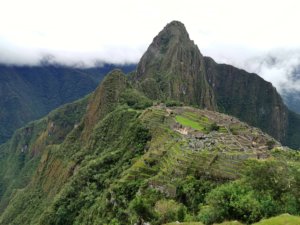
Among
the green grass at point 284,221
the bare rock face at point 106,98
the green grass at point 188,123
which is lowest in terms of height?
the bare rock face at point 106,98

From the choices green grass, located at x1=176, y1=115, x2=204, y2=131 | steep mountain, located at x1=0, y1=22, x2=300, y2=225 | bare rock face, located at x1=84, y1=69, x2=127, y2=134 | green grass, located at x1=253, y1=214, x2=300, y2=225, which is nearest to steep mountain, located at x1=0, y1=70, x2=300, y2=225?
steep mountain, located at x1=0, y1=22, x2=300, y2=225

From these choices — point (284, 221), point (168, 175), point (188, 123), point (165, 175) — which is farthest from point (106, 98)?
point (284, 221)

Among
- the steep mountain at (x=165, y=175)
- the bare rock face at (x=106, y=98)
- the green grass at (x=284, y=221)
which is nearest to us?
the green grass at (x=284, y=221)

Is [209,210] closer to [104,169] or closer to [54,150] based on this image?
[104,169]

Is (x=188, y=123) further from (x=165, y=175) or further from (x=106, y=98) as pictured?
(x=106, y=98)

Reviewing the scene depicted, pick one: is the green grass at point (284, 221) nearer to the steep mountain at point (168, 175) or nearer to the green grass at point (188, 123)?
the steep mountain at point (168, 175)

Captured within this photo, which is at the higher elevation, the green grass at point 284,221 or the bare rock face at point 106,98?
the green grass at point 284,221

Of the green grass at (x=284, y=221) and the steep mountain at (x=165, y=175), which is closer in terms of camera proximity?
the green grass at (x=284, y=221)

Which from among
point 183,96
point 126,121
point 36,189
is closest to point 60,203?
point 126,121

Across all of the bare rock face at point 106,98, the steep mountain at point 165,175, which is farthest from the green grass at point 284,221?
the bare rock face at point 106,98

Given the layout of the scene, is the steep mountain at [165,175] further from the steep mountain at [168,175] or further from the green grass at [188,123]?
the green grass at [188,123]

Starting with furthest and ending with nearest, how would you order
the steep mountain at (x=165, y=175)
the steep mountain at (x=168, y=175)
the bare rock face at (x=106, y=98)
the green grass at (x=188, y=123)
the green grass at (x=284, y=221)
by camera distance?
the bare rock face at (x=106, y=98) → the green grass at (x=188, y=123) → the steep mountain at (x=168, y=175) → the steep mountain at (x=165, y=175) → the green grass at (x=284, y=221)
